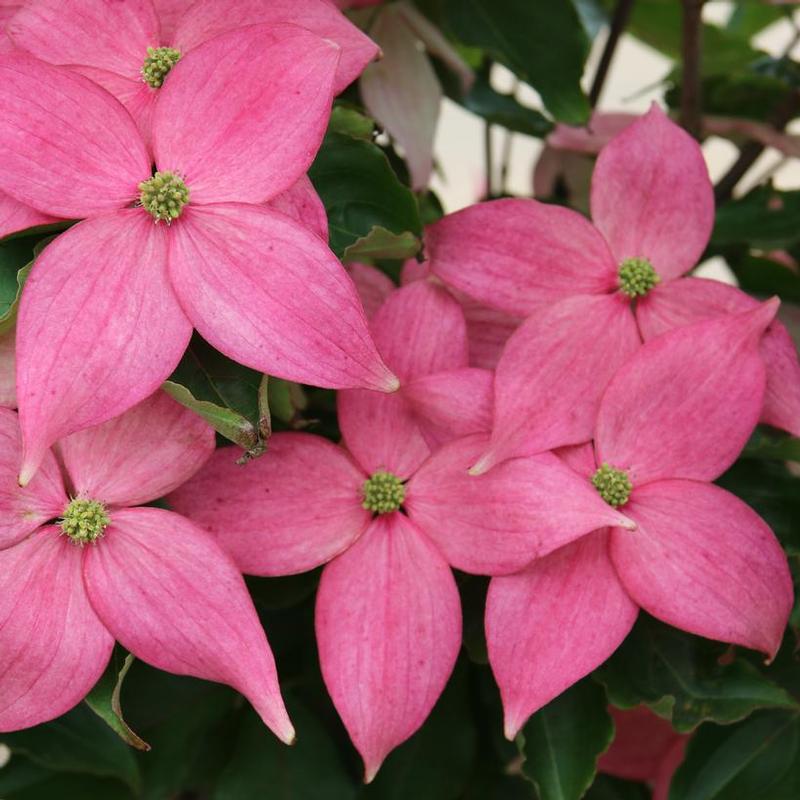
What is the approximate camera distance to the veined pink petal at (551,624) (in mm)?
419

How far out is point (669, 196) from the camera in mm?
484

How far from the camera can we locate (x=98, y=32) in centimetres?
42

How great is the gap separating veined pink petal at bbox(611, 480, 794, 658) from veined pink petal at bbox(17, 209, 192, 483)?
190 millimetres

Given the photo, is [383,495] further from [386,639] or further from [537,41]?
[537,41]

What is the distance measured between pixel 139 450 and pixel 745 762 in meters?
0.32

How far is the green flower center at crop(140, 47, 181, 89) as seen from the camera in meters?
0.42

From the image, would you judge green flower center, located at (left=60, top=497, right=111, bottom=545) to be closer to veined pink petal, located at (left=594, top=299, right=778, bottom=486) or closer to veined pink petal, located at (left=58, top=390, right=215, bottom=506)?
veined pink petal, located at (left=58, top=390, right=215, bottom=506)

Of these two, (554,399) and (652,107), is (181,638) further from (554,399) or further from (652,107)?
(652,107)

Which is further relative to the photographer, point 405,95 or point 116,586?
point 405,95

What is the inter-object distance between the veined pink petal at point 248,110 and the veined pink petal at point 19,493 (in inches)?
4.1

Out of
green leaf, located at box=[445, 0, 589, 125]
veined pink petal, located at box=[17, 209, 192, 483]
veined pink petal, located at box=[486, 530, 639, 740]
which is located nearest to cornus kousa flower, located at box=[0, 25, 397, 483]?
veined pink petal, located at box=[17, 209, 192, 483]

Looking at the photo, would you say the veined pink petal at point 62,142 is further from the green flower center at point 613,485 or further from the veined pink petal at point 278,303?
the green flower center at point 613,485

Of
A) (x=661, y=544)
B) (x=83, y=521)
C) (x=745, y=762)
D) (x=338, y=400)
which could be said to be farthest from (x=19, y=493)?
(x=745, y=762)

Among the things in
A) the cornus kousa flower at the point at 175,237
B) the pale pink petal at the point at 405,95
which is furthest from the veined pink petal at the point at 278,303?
the pale pink petal at the point at 405,95
